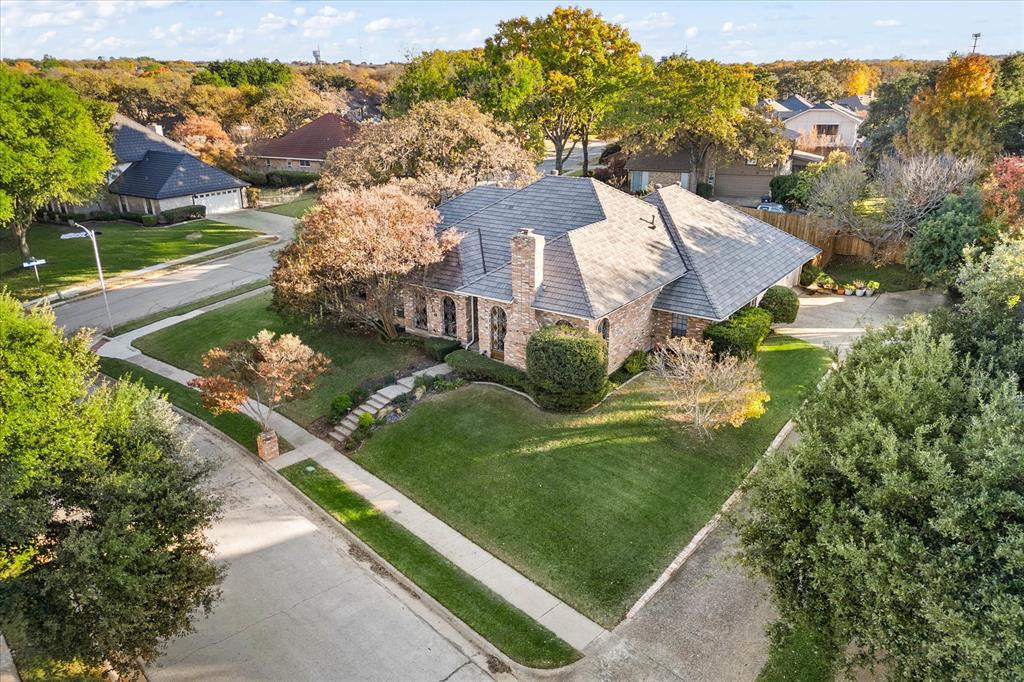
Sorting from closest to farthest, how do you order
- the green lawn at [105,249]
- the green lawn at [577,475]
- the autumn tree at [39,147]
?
the green lawn at [577,475], the autumn tree at [39,147], the green lawn at [105,249]

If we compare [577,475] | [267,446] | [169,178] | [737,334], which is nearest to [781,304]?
[737,334]

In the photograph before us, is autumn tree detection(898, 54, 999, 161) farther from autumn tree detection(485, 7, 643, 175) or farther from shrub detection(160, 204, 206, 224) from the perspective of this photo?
shrub detection(160, 204, 206, 224)

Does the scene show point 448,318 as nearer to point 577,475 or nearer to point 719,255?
point 577,475

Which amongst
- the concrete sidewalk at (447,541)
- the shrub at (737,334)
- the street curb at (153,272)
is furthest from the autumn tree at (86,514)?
the street curb at (153,272)

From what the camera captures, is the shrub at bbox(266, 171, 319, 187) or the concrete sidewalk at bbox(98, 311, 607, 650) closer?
the concrete sidewalk at bbox(98, 311, 607, 650)

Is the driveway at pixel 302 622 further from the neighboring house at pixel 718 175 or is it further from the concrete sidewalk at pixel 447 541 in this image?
the neighboring house at pixel 718 175

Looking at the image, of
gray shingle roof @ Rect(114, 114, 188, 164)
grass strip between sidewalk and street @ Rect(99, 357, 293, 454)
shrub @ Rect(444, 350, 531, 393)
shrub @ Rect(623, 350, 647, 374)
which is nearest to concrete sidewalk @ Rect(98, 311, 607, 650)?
grass strip between sidewalk and street @ Rect(99, 357, 293, 454)
